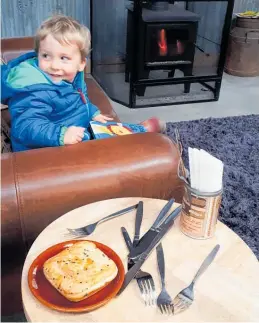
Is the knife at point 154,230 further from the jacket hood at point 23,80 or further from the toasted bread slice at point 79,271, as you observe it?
the jacket hood at point 23,80

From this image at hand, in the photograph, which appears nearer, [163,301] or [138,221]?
[163,301]

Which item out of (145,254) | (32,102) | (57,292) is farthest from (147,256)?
(32,102)

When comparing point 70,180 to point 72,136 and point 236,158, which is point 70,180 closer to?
point 72,136

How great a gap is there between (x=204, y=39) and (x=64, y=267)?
2863mm

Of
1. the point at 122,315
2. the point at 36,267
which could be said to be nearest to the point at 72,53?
the point at 36,267

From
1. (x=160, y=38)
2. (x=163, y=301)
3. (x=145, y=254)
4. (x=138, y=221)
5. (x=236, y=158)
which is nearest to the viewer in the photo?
(x=163, y=301)

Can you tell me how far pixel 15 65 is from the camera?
4.91 ft

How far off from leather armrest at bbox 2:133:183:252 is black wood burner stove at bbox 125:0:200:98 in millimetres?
1799

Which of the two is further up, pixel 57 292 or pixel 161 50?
pixel 57 292

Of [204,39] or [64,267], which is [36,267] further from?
[204,39]

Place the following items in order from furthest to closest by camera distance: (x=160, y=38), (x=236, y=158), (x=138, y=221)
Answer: (x=160, y=38)
(x=236, y=158)
(x=138, y=221)

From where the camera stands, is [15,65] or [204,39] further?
[204,39]

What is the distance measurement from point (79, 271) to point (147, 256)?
170mm

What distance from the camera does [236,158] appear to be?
7.99 feet
